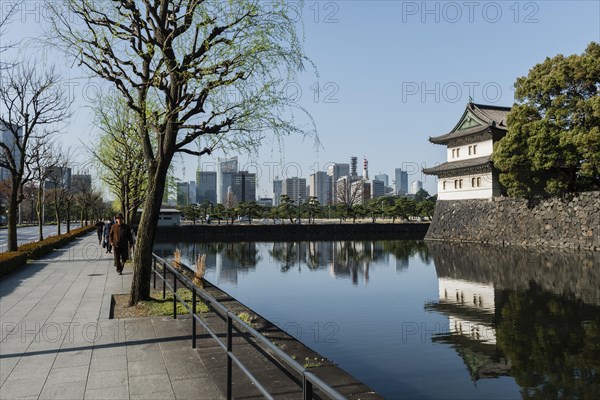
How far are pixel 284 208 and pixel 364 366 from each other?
195ft

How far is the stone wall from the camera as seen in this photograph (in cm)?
3103

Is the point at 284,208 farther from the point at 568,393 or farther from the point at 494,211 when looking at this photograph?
the point at 568,393

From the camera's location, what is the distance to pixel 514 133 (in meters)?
32.2

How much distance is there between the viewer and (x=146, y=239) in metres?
9.39

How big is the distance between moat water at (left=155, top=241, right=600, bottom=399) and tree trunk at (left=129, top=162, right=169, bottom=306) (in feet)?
11.7

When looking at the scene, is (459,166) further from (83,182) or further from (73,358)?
(73,358)

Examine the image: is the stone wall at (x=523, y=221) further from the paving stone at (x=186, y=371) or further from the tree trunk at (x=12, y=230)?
the tree trunk at (x=12, y=230)

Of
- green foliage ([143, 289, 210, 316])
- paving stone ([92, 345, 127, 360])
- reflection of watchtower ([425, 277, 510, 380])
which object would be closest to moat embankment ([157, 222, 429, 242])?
reflection of watchtower ([425, 277, 510, 380])

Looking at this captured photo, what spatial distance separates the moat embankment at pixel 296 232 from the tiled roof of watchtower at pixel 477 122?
13.7 metres

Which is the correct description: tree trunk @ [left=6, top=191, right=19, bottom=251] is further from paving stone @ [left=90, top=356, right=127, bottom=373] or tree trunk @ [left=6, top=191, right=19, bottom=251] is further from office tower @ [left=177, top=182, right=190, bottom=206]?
paving stone @ [left=90, top=356, right=127, bottom=373]

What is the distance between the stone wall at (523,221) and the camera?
102 ft

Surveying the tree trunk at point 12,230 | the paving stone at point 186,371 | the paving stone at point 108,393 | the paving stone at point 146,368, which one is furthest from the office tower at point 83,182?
the paving stone at point 108,393

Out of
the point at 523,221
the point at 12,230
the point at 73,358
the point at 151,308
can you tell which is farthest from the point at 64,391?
the point at 523,221

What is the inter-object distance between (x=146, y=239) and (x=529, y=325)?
9.12m
